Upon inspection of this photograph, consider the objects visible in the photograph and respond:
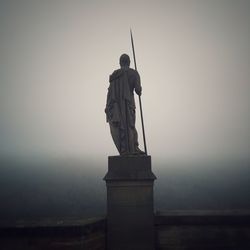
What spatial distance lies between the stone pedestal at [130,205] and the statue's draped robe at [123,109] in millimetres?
506

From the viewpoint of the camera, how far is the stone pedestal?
7.97 meters

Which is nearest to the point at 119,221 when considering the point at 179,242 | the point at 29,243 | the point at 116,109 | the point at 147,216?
the point at 147,216

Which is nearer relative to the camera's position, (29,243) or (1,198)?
(29,243)

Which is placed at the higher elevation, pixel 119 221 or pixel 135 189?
pixel 135 189

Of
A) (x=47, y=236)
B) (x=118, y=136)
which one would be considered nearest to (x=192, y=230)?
(x=118, y=136)

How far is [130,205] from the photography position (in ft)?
26.6

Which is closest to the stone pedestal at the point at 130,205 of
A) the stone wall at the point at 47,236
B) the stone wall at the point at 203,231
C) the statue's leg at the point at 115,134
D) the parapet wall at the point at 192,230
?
the parapet wall at the point at 192,230

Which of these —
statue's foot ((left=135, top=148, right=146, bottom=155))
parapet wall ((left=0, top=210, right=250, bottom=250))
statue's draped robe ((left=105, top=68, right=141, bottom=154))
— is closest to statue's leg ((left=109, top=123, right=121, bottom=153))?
statue's draped robe ((left=105, top=68, right=141, bottom=154))

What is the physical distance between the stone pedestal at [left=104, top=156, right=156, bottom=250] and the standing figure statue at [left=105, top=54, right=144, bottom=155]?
0.48 meters

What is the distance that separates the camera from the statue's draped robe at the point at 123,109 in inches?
340

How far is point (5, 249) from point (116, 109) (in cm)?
383

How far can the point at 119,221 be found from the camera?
8062 mm

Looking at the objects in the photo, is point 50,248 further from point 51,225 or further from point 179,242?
point 179,242

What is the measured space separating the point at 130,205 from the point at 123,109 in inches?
87.7
